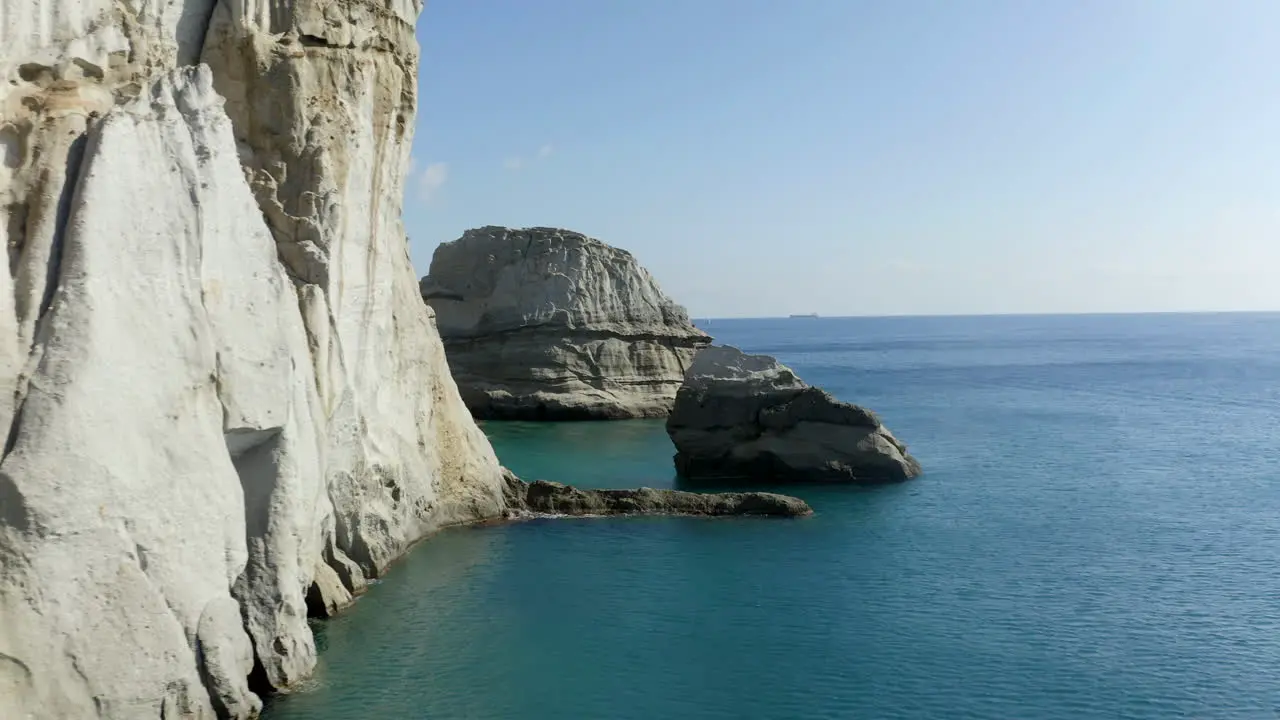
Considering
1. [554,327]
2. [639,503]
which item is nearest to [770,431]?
[639,503]

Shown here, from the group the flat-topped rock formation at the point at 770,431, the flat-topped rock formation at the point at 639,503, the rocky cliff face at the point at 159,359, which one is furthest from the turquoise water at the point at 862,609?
the rocky cliff face at the point at 159,359

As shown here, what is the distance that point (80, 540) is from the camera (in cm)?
1043

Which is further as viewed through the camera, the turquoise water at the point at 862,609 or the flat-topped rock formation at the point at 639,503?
the flat-topped rock formation at the point at 639,503

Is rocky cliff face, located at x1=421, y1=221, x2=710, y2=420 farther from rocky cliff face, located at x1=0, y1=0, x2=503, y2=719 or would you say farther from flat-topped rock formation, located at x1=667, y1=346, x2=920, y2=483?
rocky cliff face, located at x1=0, y1=0, x2=503, y2=719

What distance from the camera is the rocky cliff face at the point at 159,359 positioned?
10375mm

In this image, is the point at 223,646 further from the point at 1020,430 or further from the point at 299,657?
the point at 1020,430

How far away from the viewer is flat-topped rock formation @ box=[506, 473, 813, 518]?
1058 inches

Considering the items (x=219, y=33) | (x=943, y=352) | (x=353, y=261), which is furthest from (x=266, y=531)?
(x=943, y=352)

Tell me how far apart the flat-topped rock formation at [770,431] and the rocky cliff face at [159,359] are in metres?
17.5

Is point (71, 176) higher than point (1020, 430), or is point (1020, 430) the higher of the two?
point (71, 176)

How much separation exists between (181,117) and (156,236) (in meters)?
1.66

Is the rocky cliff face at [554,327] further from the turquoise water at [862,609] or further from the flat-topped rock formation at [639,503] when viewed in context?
the flat-topped rock formation at [639,503]

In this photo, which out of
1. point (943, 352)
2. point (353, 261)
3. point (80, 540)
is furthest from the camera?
point (943, 352)

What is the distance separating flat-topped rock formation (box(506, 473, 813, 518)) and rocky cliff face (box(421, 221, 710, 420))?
75.7ft
